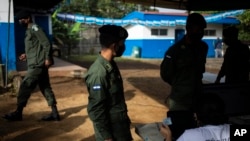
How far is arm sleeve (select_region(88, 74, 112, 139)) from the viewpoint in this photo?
2.36m

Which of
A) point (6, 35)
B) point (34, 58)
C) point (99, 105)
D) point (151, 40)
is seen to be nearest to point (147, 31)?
point (151, 40)

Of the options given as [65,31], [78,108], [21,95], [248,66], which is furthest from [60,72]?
[65,31]

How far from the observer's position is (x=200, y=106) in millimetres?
2129

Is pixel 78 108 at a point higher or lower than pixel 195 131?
lower

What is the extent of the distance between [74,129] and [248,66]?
2.79 metres

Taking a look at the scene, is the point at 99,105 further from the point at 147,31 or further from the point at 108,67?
the point at 147,31

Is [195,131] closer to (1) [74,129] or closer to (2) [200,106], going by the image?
(2) [200,106]

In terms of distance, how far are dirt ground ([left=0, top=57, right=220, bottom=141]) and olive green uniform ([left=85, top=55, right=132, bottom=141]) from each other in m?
2.11

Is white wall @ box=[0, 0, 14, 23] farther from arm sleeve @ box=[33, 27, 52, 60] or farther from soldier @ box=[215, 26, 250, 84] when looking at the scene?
soldier @ box=[215, 26, 250, 84]

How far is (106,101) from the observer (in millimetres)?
2461

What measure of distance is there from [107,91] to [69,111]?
3829 millimetres

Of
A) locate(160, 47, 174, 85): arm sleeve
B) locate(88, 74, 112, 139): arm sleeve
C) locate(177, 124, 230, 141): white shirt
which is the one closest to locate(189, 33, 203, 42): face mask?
locate(160, 47, 174, 85): arm sleeve

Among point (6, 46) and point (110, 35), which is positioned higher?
point (110, 35)

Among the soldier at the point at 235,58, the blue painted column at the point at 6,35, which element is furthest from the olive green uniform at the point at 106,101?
the blue painted column at the point at 6,35
